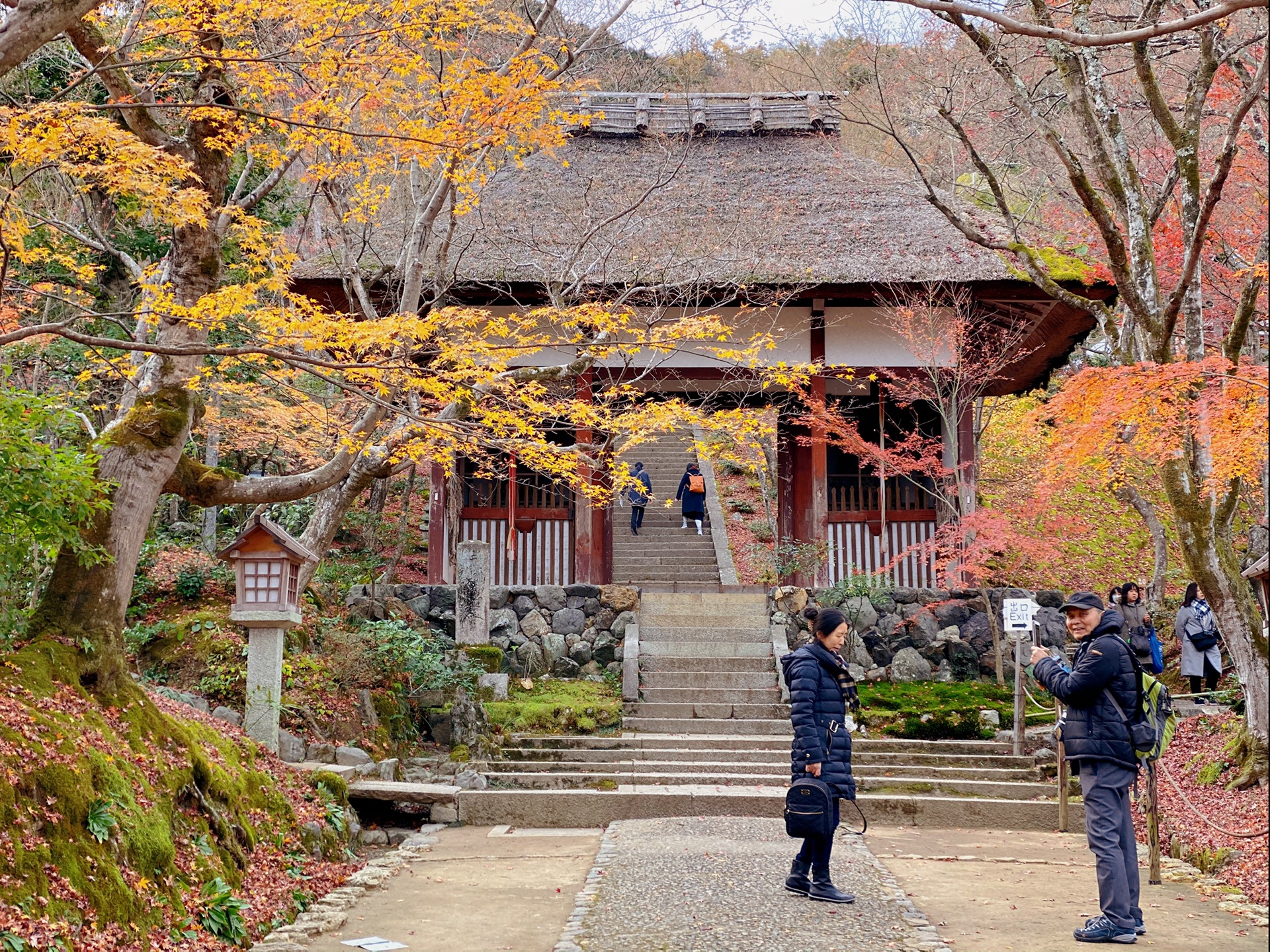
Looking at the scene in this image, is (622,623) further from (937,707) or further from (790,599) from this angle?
(937,707)

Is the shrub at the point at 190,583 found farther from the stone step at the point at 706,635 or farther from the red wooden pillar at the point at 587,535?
the stone step at the point at 706,635

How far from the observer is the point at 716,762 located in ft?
34.2

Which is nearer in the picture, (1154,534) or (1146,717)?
(1146,717)

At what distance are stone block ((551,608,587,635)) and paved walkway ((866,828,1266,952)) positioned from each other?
605 centimetres

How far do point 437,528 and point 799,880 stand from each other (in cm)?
982

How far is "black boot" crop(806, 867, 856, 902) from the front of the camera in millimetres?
5270

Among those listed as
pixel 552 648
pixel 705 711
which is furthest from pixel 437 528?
pixel 705 711

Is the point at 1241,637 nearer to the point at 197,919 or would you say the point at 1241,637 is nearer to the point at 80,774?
the point at 197,919

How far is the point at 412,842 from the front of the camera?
812cm

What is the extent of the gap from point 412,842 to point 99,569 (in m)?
3.28

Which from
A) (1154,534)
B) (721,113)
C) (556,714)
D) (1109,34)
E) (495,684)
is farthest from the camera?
(721,113)

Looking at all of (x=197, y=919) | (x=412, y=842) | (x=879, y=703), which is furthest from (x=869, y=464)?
(x=197, y=919)

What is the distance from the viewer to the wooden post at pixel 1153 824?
5.48 metres

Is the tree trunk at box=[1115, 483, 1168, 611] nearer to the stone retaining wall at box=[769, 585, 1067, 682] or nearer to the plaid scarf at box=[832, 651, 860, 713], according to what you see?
the stone retaining wall at box=[769, 585, 1067, 682]
